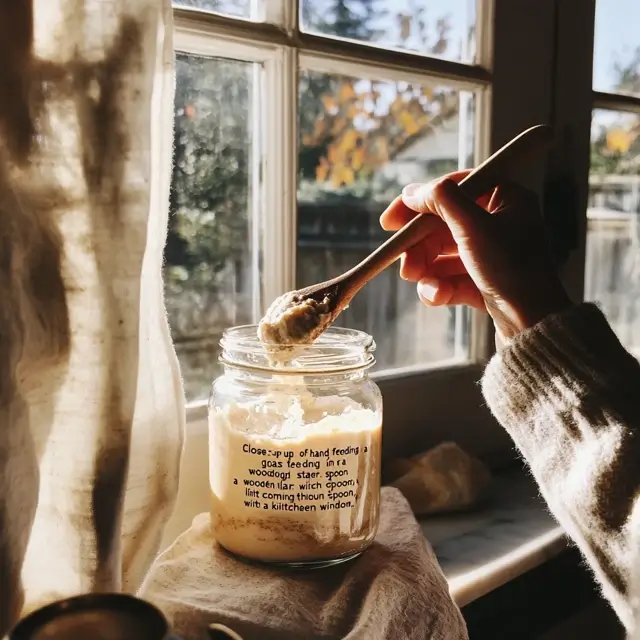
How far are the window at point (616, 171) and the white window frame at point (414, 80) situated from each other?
0.54 feet

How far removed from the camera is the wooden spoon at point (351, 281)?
57 centimetres

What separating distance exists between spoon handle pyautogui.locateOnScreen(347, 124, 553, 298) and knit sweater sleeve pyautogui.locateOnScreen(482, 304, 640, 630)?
120 mm

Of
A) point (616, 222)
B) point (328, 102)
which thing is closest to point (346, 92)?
point (328, 102)

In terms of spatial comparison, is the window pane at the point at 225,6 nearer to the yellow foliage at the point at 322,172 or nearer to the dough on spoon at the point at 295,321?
the yellow foliage at the point at 322,172

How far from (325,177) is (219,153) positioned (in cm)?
15

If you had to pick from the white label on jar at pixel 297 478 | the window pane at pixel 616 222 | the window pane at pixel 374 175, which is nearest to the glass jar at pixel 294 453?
the white label on jar at pixel 297 478

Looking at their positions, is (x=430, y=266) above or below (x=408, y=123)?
below

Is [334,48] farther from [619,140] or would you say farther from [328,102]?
[619,140]

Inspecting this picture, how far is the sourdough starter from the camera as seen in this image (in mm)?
560

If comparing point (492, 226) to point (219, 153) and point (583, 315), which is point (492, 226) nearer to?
point (583, 315)

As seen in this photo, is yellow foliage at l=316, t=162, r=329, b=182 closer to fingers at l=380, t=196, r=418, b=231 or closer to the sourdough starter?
fingers at l=380, t=196, r=418, b=231

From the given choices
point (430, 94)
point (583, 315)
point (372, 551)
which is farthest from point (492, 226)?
point (430, 94)

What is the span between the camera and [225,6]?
2.28ft

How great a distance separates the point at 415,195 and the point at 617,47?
0.71 m
